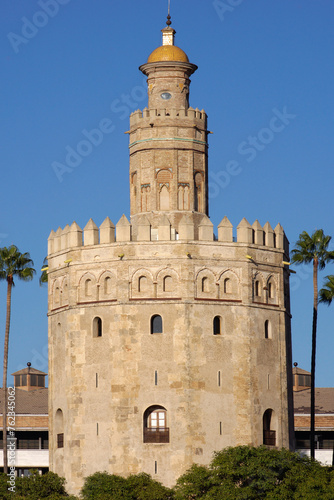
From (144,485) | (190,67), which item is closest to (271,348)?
(144,485)

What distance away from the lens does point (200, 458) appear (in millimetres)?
67875

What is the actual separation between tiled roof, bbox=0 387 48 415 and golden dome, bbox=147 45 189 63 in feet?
85.5

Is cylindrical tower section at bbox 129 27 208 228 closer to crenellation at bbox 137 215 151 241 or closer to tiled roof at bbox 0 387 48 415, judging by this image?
crenellation at bbox 137 215 151 241

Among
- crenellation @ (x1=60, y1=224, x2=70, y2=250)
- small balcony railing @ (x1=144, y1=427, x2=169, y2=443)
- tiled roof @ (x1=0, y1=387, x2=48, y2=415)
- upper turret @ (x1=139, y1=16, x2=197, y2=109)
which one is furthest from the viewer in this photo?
tiled roof @ (x1=0, y1=387, x2=48, y2=415)

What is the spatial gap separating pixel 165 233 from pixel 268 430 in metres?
12.1

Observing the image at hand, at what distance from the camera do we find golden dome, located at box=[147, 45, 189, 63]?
75.3m

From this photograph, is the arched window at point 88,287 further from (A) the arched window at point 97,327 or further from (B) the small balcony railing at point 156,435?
(B) the small balcony railing at point 156,435

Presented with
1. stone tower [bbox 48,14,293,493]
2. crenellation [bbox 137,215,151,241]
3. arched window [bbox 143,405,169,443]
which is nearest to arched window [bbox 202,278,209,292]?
stone tower [bbox 48,14,293,493]

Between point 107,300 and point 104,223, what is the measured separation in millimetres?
4236

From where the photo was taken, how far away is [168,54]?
247ft

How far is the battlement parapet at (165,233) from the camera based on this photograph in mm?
70312

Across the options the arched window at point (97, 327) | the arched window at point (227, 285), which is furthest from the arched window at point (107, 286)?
the arched window at point (227, 285)

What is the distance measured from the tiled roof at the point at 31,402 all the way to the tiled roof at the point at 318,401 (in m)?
17.3

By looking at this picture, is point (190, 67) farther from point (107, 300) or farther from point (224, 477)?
point (224, 477)
